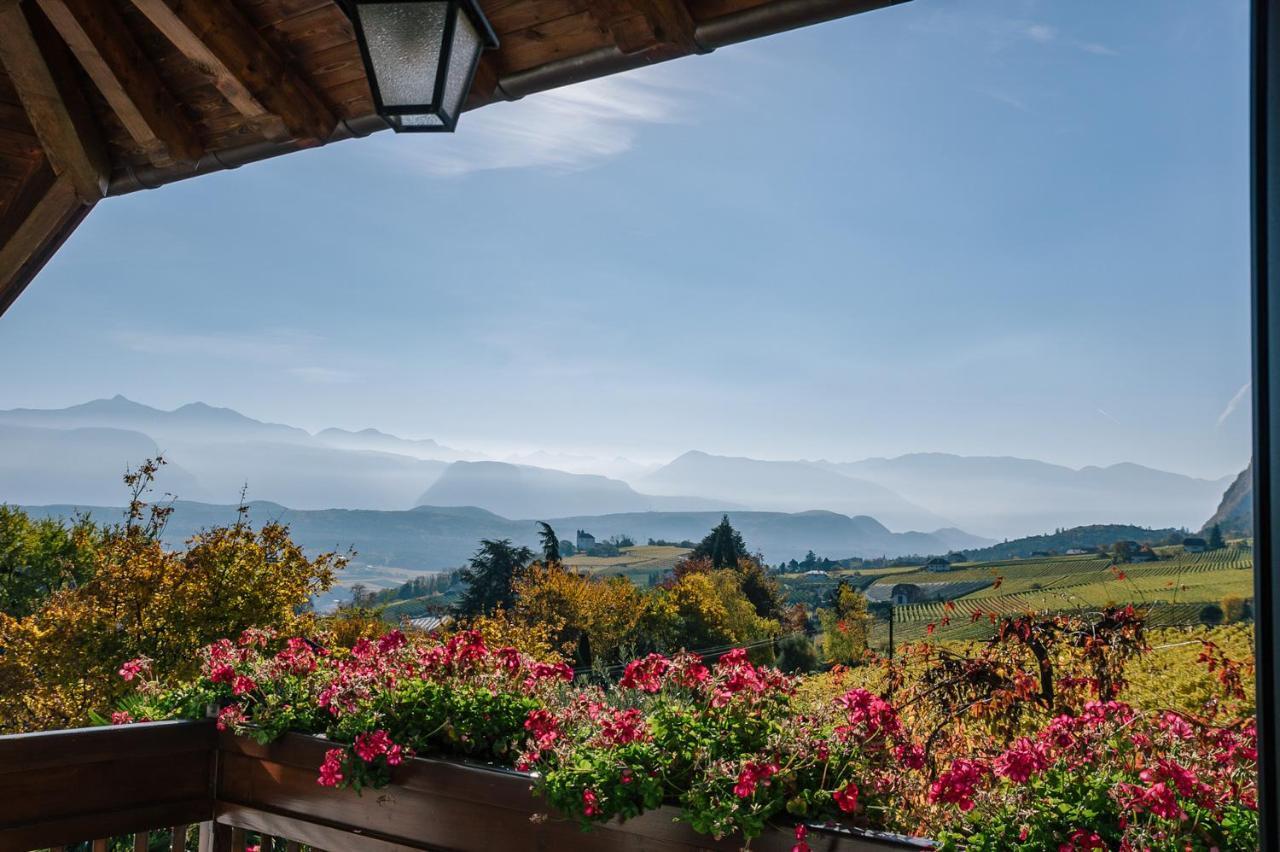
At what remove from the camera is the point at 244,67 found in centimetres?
205

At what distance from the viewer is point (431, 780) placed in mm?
1915

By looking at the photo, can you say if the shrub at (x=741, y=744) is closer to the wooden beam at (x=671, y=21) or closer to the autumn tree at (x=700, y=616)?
the wooden beam at (x=671, y=21)

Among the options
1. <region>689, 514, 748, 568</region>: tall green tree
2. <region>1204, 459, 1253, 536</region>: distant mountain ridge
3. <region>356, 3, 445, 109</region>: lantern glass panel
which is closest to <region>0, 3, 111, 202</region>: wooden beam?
<region>356, 3, 445, 109</region>: lantern glass panel

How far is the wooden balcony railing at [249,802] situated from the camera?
1796mm

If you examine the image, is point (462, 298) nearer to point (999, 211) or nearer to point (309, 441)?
point (309, 441)

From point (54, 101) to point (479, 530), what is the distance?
264 inches

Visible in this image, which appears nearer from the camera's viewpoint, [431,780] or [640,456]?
[431,780]

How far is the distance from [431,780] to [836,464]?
7.84m

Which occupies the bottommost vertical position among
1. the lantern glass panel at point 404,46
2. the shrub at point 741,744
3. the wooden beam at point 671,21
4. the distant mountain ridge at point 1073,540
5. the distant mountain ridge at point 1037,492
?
the shrub at point 741,744

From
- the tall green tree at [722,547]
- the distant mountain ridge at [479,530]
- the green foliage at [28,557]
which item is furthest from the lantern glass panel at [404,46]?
the green foliage at [28,557]

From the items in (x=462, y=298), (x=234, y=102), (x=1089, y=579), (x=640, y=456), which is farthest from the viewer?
(x=462, y=298)

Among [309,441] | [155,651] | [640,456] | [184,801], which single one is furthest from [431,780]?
[309,441]

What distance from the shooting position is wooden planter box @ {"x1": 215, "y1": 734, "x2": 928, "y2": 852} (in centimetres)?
163

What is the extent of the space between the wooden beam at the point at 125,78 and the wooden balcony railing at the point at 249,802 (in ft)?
4.80
